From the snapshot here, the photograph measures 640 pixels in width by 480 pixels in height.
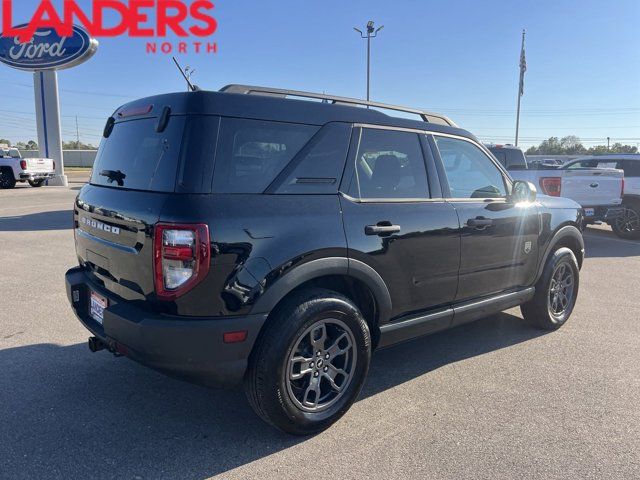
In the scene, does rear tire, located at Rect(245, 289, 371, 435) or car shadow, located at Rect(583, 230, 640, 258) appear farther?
car shadow, located at Rect(583, 230, 640, 258)

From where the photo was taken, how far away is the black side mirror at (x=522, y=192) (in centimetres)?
411

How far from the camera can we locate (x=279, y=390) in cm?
270

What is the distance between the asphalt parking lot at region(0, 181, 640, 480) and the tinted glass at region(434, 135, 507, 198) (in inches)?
54.3

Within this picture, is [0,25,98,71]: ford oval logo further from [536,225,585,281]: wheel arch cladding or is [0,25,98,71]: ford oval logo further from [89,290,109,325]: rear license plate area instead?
[536,225,585,281]: wheel arch cladding

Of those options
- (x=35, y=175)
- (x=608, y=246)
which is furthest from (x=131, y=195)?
(x=35, y=175)

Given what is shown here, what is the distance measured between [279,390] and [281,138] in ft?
4.65

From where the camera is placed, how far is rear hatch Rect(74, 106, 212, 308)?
253 cm

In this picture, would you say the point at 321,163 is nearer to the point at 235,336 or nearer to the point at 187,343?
the point at 235,336

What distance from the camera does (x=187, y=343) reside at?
2.44 metres

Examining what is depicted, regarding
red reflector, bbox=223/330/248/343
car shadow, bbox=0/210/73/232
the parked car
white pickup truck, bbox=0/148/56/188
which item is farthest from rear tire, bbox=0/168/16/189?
red reflector, bbox=223/330/248/343

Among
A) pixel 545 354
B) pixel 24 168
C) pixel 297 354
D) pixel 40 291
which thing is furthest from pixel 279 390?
pixel 24 168

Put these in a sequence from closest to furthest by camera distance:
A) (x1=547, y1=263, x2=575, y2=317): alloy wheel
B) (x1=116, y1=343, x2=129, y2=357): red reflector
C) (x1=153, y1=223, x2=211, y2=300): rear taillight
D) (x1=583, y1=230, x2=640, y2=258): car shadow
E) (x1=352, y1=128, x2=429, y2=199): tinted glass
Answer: (x1=153, y1=223, x2=211, y2=300): rear taillight
(x1=116, y1=343, x2=129, y2=357): red reflector
(x1=352, y1=128, x2=429, y2=199): tinted glass
(x1=547, y1=263, x2=575, y2=317): alloy wheel
(x1=583, y1=230, x2=640, y2=258): car shadow

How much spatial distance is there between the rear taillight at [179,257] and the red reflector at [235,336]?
0.31 m

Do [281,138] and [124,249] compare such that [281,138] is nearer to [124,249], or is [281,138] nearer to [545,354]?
[124,249]
